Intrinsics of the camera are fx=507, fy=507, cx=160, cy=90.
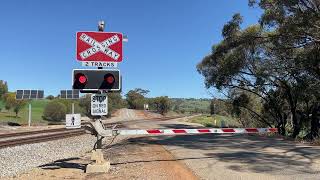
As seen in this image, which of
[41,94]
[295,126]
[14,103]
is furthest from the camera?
[14,103]

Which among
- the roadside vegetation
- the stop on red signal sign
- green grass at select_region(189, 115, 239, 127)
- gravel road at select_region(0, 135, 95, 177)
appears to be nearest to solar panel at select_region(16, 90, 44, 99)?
the roadside vegetation

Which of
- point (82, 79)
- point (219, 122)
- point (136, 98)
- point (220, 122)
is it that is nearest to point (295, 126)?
point (82, 79)

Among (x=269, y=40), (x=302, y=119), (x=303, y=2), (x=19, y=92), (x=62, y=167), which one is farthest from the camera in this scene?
(x=19, y=92)

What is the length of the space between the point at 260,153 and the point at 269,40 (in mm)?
14448

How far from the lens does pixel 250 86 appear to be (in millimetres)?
38875

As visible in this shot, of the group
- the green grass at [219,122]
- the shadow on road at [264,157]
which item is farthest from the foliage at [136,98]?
the shadow on road at [264,157]

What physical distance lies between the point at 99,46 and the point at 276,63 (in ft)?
66.5

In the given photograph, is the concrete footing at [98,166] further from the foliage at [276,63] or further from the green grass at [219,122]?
the green grass at [219,122]

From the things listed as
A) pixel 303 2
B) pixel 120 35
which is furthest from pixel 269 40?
pixel 120 35

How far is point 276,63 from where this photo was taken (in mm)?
32031

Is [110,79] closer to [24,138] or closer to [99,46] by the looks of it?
[99,46]

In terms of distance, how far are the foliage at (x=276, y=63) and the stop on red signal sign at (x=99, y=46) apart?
12.5 metres

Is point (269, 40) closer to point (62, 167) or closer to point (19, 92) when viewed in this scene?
point (62, 167)

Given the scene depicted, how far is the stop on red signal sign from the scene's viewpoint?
13.8 metres
